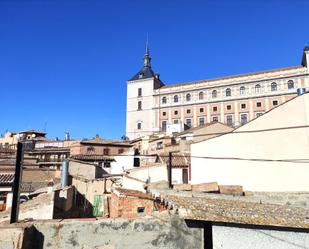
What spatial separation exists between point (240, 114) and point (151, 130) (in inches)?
778

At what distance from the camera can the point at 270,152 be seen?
16703mm

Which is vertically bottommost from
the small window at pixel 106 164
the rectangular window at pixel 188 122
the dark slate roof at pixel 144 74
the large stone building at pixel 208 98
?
the small window at pixel 106 164

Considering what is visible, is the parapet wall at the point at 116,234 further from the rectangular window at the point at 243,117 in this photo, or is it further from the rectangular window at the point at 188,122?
the rectangular window at the point at 188,122

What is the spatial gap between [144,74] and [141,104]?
28.3 ft

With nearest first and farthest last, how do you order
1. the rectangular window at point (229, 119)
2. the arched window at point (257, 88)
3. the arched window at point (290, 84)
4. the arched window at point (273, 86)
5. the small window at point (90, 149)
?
the small window at point (90, 149), the arched window at point (290, 84), the arched window at point (273, 86), the arched window at point (257, 88), the rectangular window at point (229, 119)

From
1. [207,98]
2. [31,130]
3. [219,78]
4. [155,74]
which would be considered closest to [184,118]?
[207,98]

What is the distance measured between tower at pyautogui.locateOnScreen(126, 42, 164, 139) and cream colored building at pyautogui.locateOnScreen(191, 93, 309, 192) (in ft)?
152

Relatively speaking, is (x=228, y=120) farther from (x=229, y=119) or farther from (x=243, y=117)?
(x=243, y=117)

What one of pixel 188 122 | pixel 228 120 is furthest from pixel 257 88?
pixel 188 122

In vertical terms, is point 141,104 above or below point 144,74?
below

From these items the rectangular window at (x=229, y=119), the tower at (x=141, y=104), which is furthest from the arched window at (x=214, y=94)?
the tower at (x=141, y=104)

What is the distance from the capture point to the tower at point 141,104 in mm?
65625

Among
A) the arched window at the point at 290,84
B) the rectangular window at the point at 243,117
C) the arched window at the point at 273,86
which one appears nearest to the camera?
the arched window at the point at 290,84

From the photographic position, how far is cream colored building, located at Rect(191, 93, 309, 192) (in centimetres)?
1598
